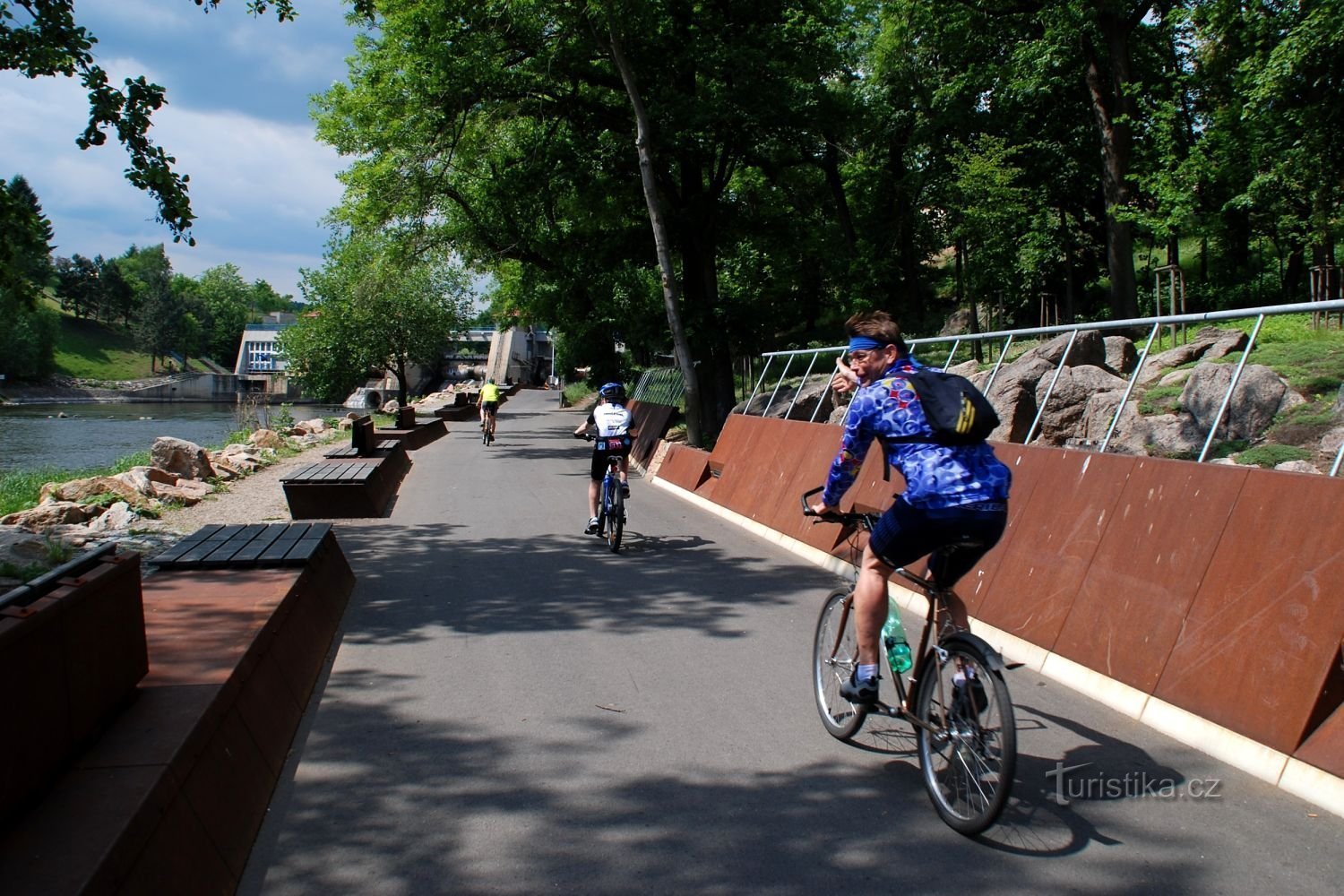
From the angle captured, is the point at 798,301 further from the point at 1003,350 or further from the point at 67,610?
the point at 67,610

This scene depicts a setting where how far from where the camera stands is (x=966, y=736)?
153 inches

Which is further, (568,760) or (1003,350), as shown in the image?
→ (1003,350)

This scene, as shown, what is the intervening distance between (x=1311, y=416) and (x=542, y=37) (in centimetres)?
1721

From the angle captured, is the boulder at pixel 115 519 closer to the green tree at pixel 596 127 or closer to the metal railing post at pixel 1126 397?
the green tree at pixel 596 127

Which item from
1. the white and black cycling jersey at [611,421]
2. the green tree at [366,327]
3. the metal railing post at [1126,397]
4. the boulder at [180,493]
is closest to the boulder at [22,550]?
the boulder at [180,493]

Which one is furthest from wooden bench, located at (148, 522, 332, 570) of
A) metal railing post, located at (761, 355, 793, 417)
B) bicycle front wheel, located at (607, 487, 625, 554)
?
metal railing post, located at (761, 355, 793, 417)

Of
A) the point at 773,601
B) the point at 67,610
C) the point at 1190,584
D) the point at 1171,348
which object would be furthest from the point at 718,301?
the point at 67,610

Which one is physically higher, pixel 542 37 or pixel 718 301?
pixel 542 37

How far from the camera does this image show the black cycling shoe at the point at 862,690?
179 inches

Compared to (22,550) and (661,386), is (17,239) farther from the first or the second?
(661,386)

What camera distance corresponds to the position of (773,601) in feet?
26.7

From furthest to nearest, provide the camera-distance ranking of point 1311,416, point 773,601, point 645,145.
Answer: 1. point 645,145
2. point 773,601
3. point 1311,416

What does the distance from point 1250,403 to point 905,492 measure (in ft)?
13.3

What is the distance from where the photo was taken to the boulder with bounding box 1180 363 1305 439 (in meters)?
6.84
